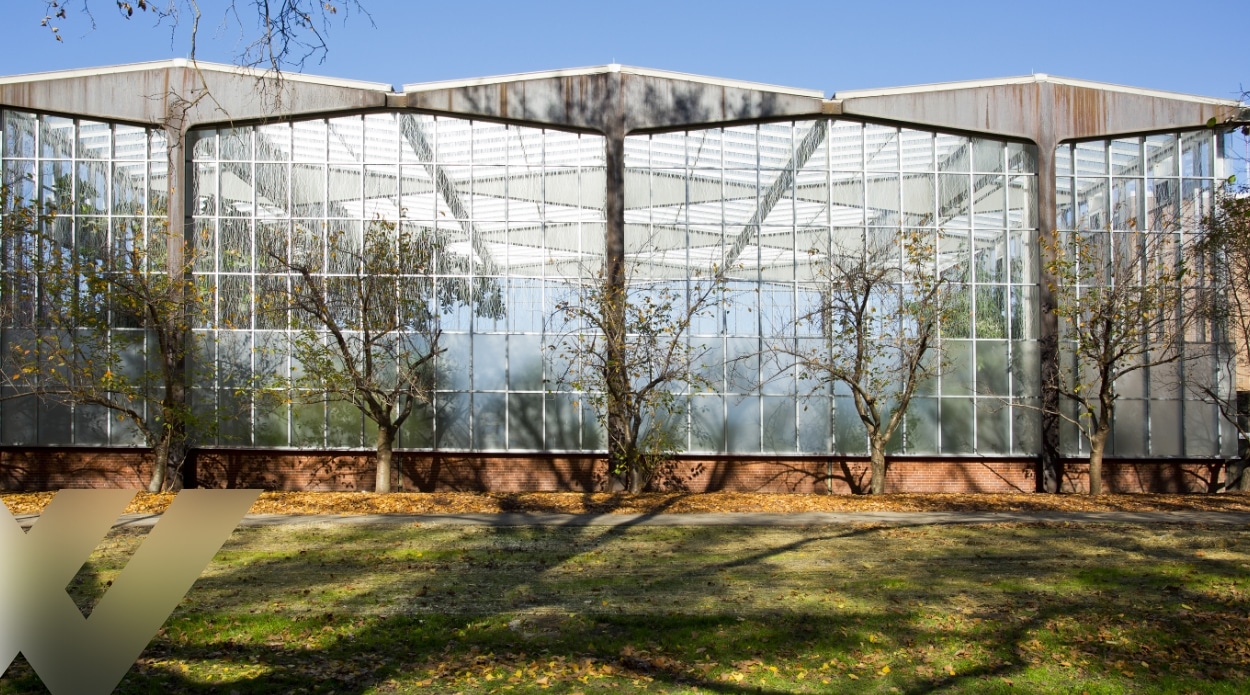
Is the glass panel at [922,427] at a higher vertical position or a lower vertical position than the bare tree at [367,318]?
lower

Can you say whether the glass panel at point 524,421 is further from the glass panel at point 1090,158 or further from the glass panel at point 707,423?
the glass panel at point 1090,158

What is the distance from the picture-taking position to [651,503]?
18609 millimetres

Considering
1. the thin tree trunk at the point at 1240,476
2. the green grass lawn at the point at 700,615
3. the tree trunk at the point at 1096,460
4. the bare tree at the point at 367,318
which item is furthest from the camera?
the thin tree trunk at the point at 1240,476

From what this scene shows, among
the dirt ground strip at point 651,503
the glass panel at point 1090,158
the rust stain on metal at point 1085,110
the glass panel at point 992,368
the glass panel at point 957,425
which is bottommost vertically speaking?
the dirt ground strip at point 651,503

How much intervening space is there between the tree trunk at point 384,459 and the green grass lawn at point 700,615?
5.99m

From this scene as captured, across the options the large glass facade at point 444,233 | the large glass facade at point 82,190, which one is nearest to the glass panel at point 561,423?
the large glass facade at point 444,233

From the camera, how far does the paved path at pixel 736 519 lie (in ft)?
51.1

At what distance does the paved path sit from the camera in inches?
613

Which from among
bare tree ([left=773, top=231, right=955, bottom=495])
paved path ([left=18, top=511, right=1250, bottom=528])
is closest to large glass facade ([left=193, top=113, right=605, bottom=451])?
bare tree ([left=773, top=231, right=955, bottom=495])

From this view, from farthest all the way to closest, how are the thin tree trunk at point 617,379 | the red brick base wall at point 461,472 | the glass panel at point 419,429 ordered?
the glass panel at point 419,429 < the red brick base wall at point 461,472 < the thin tree trunk at point 617,379

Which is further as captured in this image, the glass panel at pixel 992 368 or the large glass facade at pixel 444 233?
the glass panel at pixel 992 368

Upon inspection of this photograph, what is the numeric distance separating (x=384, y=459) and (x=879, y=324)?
1121cm

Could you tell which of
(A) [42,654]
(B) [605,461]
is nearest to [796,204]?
(B) [605,461]

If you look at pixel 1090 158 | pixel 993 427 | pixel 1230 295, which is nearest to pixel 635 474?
pixel 993 427
